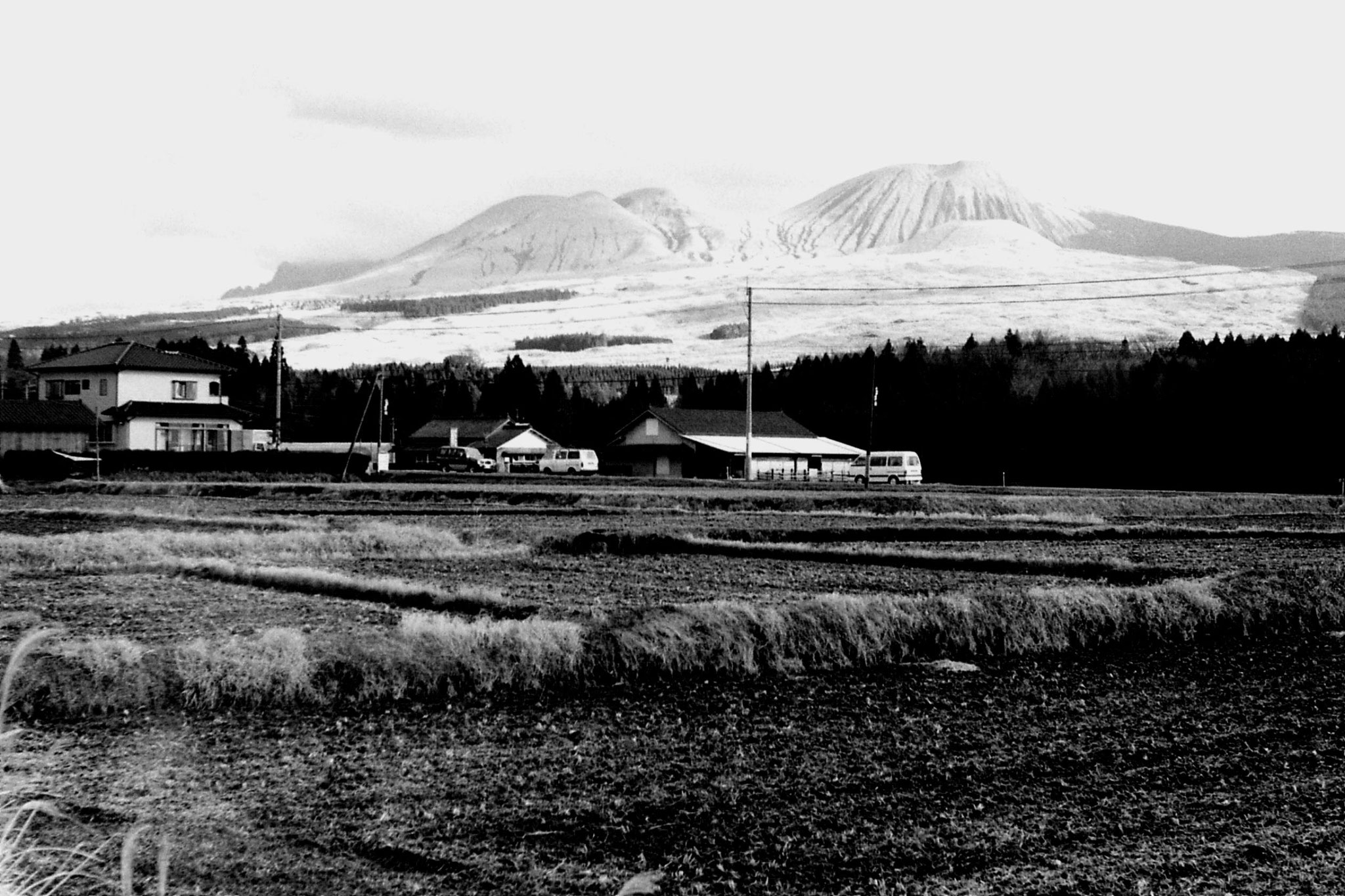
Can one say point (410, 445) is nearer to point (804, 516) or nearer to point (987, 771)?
point (804, 516)

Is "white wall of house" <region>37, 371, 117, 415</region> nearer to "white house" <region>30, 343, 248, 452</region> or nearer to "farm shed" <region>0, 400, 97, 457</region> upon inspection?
"white house" <region>30, 343, 248, 452</region>

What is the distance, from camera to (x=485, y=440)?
8606cm

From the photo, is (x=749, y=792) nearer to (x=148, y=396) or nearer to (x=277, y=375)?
(x=277, y=375)

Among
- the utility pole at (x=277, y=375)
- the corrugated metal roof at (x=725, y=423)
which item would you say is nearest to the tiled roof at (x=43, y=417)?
the utility pole at (x=277, y=375)

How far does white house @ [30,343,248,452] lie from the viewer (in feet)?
201

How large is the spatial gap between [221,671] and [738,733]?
3877 mm

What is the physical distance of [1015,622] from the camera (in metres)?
13.3

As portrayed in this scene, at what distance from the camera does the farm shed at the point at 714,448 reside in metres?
70.0

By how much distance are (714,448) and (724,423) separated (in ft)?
19.8

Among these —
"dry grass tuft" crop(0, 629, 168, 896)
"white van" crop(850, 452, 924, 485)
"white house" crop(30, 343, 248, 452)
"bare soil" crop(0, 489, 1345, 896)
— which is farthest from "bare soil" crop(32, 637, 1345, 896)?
"white house" crop(30, 343, 248, 452)

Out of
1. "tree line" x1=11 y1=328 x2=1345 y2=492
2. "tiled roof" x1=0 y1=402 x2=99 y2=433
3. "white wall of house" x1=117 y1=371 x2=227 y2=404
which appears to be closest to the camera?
"tiled roof" x1=0 y1=402 x2=99 y2=433

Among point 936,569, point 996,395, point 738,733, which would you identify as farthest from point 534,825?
point 996,395

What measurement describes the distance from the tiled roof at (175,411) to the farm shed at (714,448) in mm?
20725

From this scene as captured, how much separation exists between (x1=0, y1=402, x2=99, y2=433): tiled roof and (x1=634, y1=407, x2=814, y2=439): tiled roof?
2822cm
